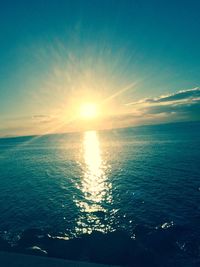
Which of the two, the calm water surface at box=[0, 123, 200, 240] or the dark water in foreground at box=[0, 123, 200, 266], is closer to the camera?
the dark water in foreground at box=[0, 123, 200, 266]

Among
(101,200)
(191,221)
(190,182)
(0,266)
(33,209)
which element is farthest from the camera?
(190,182)

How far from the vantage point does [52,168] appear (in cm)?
7025

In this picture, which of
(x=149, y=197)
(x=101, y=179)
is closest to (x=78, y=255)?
(x=149, y=197)

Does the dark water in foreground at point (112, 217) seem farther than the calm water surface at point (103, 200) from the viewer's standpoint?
No

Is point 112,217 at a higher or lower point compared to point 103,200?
higher

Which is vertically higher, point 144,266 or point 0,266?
point 0,266

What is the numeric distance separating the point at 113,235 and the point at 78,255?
4.65 m

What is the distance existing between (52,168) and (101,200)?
35.8 meters

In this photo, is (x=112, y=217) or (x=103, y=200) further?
(x=103, y=200)

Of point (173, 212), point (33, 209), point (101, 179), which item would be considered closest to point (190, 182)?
point (173, 212)

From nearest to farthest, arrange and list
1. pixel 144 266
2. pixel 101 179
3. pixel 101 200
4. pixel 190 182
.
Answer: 1. pixel 144 266
2. pixel 101 200
3. pixel 190 182
4. pixel 101 179

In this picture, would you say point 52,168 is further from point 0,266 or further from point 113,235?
point 0,266

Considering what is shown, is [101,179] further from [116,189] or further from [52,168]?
[52,168]

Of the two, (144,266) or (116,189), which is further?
(116,189)
